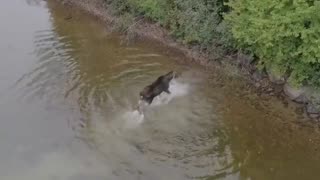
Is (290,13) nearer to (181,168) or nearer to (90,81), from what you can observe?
(181,168)

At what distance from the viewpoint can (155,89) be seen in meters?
12.7

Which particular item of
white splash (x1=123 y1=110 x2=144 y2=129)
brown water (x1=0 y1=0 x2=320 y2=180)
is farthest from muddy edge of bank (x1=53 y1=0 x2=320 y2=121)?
white splash (x1=123 y1=110 x2=144 y2=129)

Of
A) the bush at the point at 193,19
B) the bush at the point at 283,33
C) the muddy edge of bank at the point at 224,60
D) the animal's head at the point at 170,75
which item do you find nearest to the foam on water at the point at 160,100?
the animal's head at the point at 170,75

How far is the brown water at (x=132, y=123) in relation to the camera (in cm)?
1087

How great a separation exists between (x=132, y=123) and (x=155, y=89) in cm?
119

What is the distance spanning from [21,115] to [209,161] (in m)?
5.36

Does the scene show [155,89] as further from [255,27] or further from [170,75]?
[255,27]

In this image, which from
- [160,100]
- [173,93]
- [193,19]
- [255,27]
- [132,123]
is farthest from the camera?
[193,19]

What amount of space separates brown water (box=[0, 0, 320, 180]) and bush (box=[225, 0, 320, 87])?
40.9 inches

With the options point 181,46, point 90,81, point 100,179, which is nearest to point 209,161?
point 100,179

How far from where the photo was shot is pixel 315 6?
36.3ft

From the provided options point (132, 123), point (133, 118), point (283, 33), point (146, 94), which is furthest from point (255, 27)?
point (132, 123)

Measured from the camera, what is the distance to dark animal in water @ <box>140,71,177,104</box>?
41.1 ft

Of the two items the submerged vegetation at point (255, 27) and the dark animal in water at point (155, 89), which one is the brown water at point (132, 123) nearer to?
the dark animal in water at point (155, 89)
